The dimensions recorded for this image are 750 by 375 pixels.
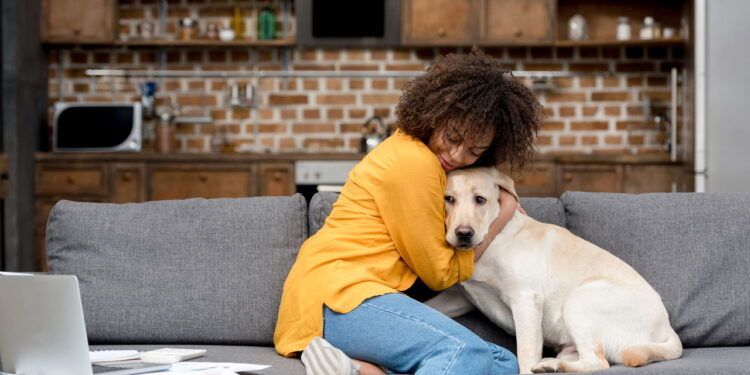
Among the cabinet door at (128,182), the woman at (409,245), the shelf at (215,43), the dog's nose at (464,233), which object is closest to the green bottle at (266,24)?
the shelf at (215,43)

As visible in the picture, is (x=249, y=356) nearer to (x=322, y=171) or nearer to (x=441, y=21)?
(x=322, y=171)

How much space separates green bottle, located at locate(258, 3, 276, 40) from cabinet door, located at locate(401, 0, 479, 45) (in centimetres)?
90

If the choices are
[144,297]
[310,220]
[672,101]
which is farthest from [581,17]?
[144,297]

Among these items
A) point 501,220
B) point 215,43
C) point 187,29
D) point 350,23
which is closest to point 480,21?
point 350,23

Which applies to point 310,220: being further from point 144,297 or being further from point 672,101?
point 672,101

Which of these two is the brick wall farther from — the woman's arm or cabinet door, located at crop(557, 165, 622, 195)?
the woman's arm

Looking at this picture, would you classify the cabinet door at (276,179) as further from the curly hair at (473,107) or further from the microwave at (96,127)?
the curly hair at (473,107)

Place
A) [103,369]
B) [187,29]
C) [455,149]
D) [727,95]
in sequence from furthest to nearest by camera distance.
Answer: [187,29] → [727,95] → [455,149] → [103,369]

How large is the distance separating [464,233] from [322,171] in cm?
320

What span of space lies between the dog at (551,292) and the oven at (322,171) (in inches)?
115

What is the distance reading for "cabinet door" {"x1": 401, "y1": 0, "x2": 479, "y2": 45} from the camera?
5527mm

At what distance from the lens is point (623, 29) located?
18.5 feet

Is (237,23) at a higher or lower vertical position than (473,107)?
higher

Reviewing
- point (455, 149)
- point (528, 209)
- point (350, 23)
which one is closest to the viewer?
point (455, 149)
